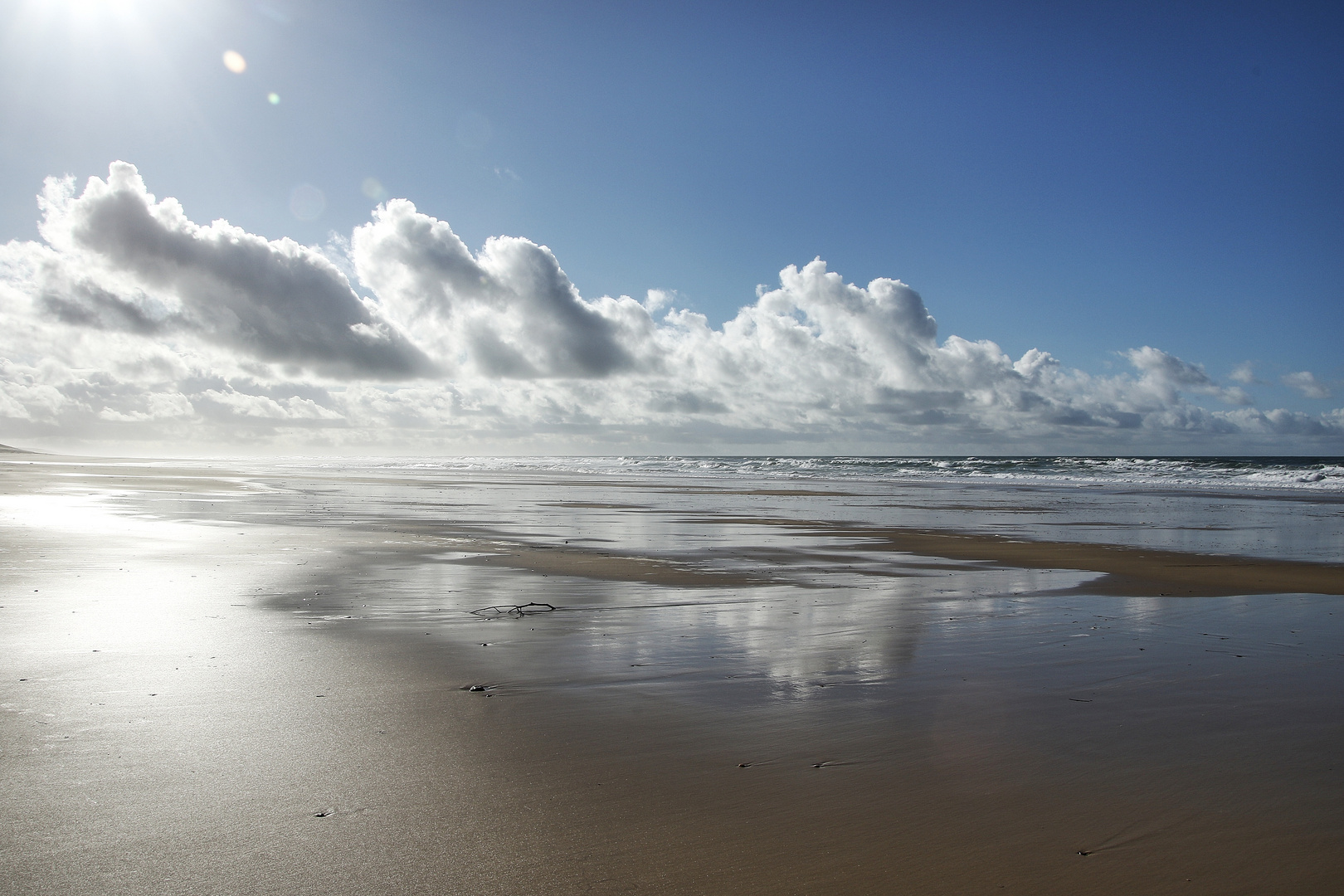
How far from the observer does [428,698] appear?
16.0ft

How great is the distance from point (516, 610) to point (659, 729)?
3.75 metres

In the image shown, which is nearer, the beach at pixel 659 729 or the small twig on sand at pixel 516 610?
the beach at pixel 659 729

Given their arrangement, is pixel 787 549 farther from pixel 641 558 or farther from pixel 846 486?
pixel 846 486

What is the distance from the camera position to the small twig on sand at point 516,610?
7715 millimetres

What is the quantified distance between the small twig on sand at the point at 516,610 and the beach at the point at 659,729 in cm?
6

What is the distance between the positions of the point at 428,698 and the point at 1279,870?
4.34 m

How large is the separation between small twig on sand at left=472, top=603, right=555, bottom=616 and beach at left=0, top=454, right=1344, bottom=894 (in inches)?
2.2

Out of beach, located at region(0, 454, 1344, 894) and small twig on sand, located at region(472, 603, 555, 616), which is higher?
beach, located at region(0, 454, 1344, 894)

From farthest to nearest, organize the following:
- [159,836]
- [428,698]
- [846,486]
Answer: [846,486]
[428,698]
[159,836]

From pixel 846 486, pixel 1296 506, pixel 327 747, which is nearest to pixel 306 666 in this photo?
pixel 327 747

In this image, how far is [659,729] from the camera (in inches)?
174

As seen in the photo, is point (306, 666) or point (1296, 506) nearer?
point (306, 666)

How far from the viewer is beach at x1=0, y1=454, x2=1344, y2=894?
297 cm

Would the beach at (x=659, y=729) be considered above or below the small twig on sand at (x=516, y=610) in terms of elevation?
above
